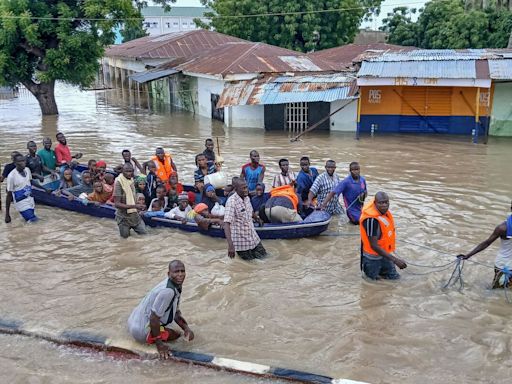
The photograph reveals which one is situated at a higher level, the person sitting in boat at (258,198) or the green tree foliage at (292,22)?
the green tree foliage at (292,22)

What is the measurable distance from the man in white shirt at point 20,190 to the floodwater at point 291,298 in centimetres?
38

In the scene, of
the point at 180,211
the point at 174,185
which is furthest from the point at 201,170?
the point at 180,211

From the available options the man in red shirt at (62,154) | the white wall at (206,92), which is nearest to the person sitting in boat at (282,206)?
the man in red shirt at (62,154)

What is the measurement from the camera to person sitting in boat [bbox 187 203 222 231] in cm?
906

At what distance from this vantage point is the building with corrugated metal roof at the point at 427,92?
18531 mm

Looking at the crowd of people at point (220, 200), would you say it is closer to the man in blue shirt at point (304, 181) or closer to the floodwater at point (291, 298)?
the man in blue shirt at point (304, 181)

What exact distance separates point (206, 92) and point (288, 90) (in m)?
Answer: 6.03

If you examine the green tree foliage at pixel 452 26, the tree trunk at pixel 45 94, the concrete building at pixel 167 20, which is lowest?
the tree trunk at pixel 45 94

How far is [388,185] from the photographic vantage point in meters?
13.7

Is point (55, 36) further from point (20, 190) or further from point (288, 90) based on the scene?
point (20, 190)

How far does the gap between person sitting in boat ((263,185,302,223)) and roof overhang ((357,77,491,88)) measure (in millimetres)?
10960

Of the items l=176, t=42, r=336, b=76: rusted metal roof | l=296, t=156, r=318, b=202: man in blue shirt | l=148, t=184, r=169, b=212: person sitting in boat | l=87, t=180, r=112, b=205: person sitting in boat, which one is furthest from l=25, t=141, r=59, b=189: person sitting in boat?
l=176, t=42, r=336, b=76: rusted metal roof

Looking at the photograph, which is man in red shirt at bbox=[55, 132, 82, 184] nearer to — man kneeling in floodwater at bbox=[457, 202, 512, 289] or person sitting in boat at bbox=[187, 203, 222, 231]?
person sitting in boat at bbox=[187, 203, 222, 231]

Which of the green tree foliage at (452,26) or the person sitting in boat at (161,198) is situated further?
the green tree foliage at (452,26)
